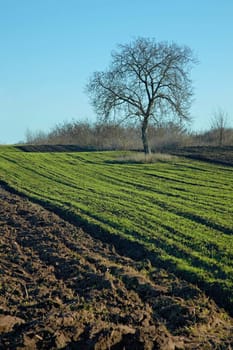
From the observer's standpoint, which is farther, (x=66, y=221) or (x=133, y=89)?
(x=133, y=89)

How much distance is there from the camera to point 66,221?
17047 mm

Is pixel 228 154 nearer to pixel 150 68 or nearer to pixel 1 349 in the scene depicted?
pixel 150 68

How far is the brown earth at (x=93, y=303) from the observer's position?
7219mm

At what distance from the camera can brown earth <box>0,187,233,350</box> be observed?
722 cm

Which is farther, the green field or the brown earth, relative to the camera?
the green field

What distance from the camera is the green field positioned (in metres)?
12.0

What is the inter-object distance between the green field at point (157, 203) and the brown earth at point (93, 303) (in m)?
0.86

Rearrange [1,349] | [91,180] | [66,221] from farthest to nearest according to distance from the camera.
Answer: [91,180] < [66,221] < [1,349]

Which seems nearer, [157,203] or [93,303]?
[93,303]

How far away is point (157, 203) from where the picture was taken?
64.7 feet

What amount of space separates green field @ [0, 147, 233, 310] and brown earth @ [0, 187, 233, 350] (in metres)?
0.86

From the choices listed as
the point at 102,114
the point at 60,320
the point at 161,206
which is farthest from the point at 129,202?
the point at 102,114

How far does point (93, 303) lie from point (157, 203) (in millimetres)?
10801

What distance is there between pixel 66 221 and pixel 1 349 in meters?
10.1
